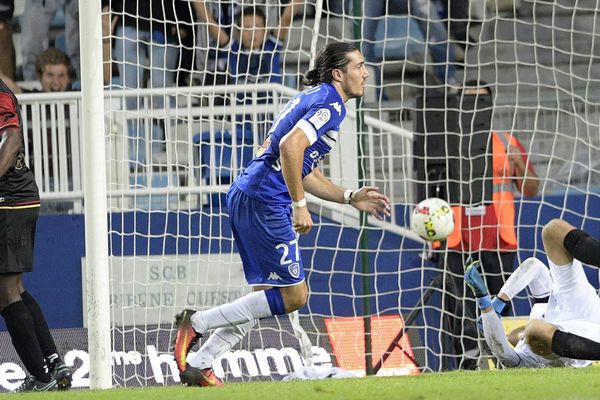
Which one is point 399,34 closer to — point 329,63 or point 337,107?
point 329,63

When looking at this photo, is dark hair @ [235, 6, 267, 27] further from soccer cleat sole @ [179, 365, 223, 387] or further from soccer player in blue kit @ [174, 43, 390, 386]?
soccer cleat sole @ [179, 365, 223, 387]

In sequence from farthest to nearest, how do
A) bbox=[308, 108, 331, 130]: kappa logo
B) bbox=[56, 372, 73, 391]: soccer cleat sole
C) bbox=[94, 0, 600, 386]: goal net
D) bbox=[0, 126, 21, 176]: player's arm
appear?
bbox=[94, 0, 600, 386]: goal net < bbox=[56, 372, 73, 391]: soccer cleat sole < bbox=[0, 126, 21, 176]: player's arm < bbox=[308, 108, 331, 130]: kappa logo

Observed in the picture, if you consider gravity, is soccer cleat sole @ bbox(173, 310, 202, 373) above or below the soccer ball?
below

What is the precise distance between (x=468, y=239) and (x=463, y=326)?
0.79m

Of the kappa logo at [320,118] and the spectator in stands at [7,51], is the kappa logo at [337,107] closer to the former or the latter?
the kappa logo at [320,118]

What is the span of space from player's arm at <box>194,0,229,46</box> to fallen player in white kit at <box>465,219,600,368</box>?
3.46 meters

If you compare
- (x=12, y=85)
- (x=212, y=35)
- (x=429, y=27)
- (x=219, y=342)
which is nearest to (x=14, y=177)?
(x=219, y=342)

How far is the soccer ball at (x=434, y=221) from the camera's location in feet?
30.9

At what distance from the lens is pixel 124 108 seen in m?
10.3

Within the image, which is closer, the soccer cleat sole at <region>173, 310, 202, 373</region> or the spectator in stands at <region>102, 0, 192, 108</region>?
the soccer cleat sole at <region>173, 310, 202, 373</region>

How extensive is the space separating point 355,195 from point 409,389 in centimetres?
122

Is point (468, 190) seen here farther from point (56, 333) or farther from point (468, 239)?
point (56, 333)

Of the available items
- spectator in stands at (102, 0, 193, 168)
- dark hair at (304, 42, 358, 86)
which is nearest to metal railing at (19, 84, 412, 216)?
spectator in stands at (102, 0, 193, 168)

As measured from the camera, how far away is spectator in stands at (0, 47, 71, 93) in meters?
11.8
